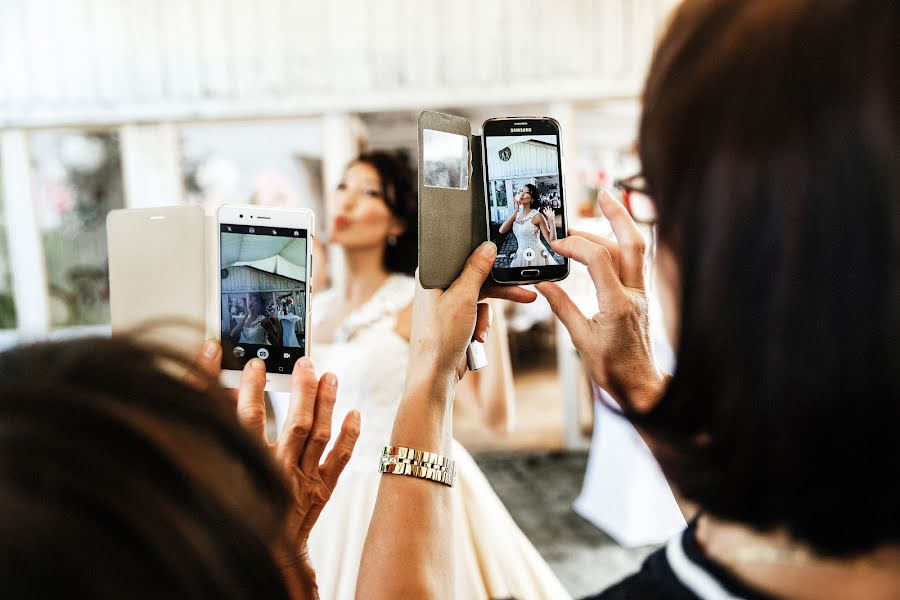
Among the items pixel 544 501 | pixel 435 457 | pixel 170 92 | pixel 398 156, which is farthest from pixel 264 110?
pixel 435 457

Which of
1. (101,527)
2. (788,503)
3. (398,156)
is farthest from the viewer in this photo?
(398,156)

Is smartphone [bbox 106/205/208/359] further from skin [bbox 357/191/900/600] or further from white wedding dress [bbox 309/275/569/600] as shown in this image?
white wedding dress [bbox 309/275/569/600]

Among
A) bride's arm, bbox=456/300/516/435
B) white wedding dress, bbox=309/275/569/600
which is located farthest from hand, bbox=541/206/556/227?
bride's arm, bbox=456/300/516/435

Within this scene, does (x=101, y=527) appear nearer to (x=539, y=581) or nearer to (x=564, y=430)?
(x=539, y=581)

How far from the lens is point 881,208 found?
0.35m

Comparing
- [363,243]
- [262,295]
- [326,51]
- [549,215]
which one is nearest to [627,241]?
[549,215]

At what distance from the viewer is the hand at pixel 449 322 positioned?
0.76 metres

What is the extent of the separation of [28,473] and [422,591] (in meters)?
0.43

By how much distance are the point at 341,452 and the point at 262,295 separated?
0.28m

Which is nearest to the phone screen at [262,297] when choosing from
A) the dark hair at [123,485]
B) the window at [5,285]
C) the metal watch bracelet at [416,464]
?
the metal watch bracelet at [416,464]

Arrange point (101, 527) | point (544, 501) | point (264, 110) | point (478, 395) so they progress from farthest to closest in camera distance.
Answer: point (264, 110), point (544, 501), point (478, 395), point (101, 527)

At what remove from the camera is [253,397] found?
0.69 m

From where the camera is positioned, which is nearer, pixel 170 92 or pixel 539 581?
pixel 539 581

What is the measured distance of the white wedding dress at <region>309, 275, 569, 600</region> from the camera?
1367mm
